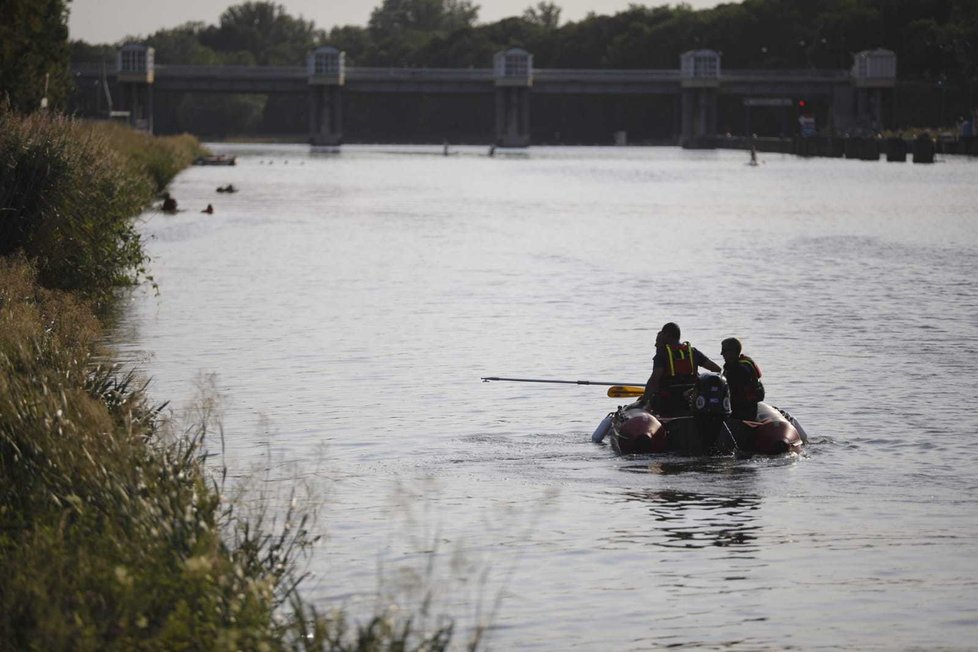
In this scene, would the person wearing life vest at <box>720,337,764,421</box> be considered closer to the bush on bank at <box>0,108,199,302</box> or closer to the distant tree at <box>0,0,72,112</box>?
the bush on bank at <box>0,108,199,302</box>

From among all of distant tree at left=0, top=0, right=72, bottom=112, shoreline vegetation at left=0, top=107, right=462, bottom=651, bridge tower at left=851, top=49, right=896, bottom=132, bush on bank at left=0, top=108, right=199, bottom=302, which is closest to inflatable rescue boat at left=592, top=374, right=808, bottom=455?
shoreline vegetation at left=0, top=107, right=462, bottom=651

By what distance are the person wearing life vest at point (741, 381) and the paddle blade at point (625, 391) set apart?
2561mm

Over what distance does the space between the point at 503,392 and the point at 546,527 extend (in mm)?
9907

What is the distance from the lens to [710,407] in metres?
20.6

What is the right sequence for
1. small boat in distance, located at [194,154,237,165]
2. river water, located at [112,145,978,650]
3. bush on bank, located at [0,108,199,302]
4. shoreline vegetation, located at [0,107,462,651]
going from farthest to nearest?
small boat in distance, located at [194,154,237,165], bush on bank, located at [0,108,199,302], river water, located at [112,145,978,650], shoreline vegetation, located at [0,107,462,651]

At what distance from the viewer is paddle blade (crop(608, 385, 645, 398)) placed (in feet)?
77.7

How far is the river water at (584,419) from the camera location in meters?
14.8

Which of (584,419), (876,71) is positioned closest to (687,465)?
(584,419)

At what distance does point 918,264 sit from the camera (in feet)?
174

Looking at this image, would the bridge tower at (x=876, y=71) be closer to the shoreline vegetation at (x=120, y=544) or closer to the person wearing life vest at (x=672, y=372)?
the person wearing life vest at (x=672, y=372)

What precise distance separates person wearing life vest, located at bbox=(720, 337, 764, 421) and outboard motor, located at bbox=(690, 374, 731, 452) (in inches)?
5.8

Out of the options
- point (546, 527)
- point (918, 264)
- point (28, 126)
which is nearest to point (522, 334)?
point (28, 126)

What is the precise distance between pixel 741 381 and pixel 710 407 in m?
0.57

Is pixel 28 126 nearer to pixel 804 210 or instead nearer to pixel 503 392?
pixel 503 392
